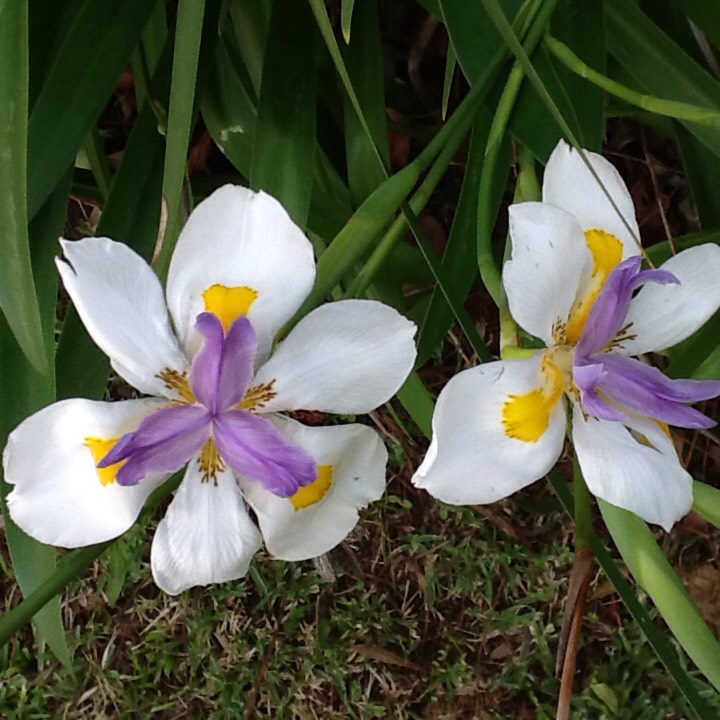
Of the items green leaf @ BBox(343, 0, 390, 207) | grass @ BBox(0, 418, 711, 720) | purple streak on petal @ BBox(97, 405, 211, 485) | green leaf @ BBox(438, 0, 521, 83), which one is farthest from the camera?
grass @ BBox(0, 418, 711, 720)

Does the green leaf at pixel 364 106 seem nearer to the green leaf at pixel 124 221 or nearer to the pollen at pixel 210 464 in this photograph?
the green leaf at pixel 124 221

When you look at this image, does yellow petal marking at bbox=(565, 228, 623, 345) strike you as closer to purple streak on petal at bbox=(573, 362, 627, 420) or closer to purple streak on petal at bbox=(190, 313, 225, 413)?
purple streak on petal at bbox=(573, 362, 627, 420)

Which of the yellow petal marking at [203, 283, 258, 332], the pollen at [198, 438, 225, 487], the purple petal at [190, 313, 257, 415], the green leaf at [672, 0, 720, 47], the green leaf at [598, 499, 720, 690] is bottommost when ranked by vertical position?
the green leaf at [598, 499, 720, 690]

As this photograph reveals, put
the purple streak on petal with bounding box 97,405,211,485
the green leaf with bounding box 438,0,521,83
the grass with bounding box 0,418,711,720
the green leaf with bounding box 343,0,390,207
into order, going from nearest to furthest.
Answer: the purple streak on petal with bounding box 97,405,211,485
the green leaf with bounding box 438,0,521,83
the green leaf with bounding box 343,0,390,207
the grass with bounding box 0,418,711,720

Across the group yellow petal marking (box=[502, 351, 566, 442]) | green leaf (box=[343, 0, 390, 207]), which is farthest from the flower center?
green leaf (box=[343, 0, 390, 207])

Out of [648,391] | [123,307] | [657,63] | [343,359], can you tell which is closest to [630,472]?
[648,391]

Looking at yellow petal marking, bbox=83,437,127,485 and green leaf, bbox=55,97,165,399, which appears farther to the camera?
green leaf, bbox=55,97,165,399

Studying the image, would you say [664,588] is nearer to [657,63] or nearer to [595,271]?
[595,271]
